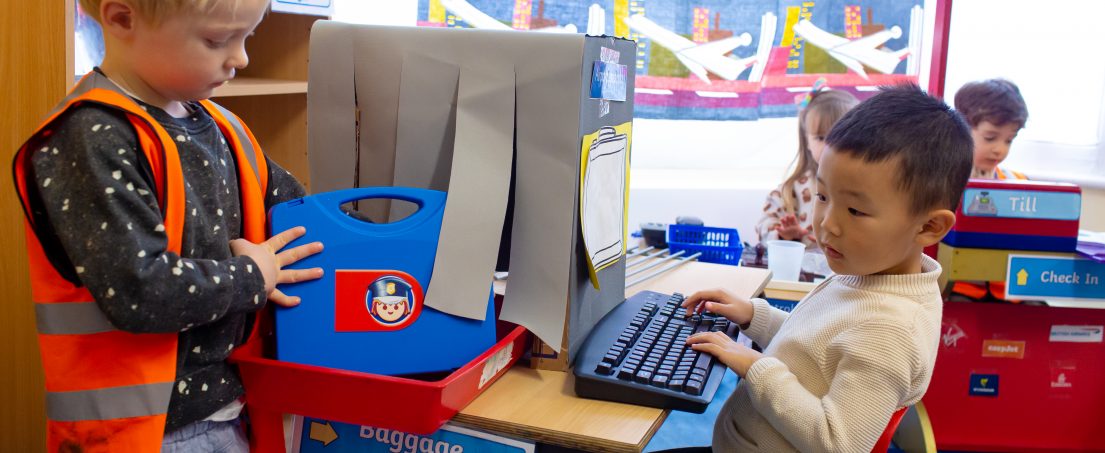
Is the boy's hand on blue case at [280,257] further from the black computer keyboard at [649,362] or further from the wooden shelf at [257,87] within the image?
the wooden shelf at [257,87]

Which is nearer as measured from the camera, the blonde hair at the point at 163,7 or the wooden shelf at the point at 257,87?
the blonde hair at the point at 163,7

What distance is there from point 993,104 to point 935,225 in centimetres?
185

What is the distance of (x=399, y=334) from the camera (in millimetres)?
1049

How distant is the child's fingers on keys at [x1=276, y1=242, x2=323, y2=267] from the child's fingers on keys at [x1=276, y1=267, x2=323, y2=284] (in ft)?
0.04

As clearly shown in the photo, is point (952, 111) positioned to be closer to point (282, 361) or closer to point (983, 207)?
point (282, 361)

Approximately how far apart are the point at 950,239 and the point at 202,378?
1.78 m

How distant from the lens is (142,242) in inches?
32.9

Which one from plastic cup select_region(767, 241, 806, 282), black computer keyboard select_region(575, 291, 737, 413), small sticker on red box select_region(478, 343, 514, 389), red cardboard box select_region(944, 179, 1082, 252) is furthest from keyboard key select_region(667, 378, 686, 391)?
red cardboard box select_region(944, 179, 1082, 252)

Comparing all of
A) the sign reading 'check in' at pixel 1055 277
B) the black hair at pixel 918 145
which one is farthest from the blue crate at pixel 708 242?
the black hair at pixel 918 145

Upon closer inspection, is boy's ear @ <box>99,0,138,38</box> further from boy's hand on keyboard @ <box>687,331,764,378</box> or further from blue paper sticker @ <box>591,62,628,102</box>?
boy's hand on keyboard @ <box>687,331,764,378</box>

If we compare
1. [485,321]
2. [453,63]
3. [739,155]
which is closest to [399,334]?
[485,321]

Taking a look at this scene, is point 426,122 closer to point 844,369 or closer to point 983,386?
point 844,369

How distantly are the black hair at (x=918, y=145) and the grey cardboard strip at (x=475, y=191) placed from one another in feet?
1.44

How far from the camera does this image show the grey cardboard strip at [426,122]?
1.19 m
